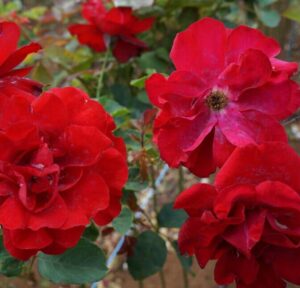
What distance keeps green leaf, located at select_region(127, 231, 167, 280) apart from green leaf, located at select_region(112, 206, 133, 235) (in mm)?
230

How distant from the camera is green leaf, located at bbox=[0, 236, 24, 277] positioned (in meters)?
0.67

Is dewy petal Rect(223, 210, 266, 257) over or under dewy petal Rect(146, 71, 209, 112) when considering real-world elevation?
under

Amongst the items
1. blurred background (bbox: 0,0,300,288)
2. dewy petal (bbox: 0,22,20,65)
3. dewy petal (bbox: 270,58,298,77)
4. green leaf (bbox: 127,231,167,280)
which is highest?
dewy petal (bbox: 0,22,20,65)

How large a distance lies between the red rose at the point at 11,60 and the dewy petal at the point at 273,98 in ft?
0.72

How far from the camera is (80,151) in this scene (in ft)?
1.72

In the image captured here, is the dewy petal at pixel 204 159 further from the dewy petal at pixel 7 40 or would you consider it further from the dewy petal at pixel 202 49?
the dewy petal at pixel 7 40

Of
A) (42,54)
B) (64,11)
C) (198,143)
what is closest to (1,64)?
(198,143)

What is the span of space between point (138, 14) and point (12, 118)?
58 centimetres

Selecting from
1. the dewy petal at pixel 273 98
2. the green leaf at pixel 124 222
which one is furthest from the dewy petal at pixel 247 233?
the green leaf at pixel 124 222

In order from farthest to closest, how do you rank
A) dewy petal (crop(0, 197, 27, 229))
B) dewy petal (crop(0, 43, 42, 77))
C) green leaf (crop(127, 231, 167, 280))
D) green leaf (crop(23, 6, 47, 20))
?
green leaf (crop(23, 6, 47, 20)), green leaf (crop(127, 231, 167, 280)), dewy petal (crop(0, 43, 42, 77)), dewy petal (crop(0, 197, 27, 229))

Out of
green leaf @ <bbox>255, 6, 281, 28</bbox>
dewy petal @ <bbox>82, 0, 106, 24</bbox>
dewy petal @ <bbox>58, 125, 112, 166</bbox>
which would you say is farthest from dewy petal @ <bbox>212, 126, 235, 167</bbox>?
green leaf @ <bbox>255, 6, 281, 28</bbox>

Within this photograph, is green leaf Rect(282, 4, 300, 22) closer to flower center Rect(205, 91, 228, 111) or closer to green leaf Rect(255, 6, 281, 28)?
green leaf Rect(255, 6, 281, 28)

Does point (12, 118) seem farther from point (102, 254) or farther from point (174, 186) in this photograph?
point (174, 186)

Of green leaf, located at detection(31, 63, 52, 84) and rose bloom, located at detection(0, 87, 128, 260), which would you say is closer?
rose bloom, located at detection(0, 87, 128, 260)
